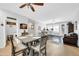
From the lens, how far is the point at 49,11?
72.9 inches

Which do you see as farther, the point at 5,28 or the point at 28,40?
the point at 28,40

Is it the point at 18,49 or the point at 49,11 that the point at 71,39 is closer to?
the point at 49,11

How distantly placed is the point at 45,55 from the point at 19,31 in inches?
27.4

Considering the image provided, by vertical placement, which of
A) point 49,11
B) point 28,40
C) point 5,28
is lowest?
point 28,40

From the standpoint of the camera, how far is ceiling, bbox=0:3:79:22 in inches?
70.4

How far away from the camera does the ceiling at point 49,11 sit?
179 cm

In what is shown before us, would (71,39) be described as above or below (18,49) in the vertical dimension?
above

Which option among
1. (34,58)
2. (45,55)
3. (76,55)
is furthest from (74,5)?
(34,58)

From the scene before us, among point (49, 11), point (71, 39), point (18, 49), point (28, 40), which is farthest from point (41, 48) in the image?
point (49, 11)

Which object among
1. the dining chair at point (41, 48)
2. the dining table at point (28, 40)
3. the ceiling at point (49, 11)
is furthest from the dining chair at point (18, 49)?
the ceiling at point (49, 11)

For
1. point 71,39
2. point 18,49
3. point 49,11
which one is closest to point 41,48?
point 18,49

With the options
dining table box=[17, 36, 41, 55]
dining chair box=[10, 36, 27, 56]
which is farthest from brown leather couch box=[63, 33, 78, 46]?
dining chair box=[10, 36, 27, 56]

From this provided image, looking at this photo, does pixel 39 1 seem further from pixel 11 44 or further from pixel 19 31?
pixel 11 44

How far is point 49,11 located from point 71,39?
2.31ft
